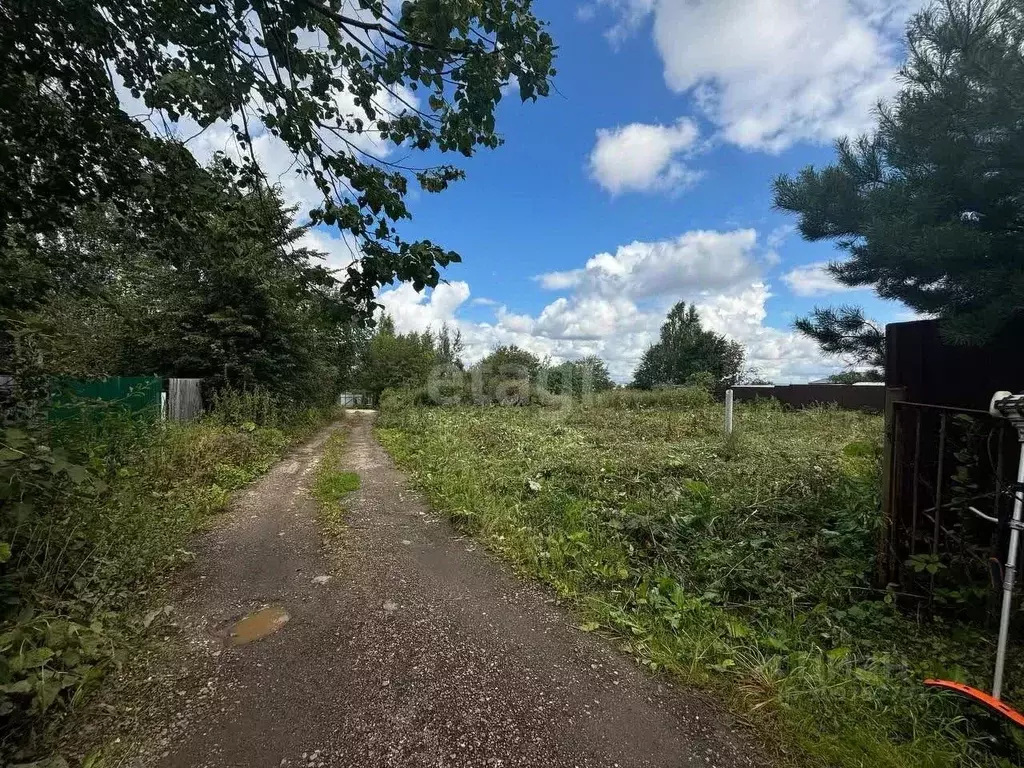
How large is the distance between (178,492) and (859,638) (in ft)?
20.3

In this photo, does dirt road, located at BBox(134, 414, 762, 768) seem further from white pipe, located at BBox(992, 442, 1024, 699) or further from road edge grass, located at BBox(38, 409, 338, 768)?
white pipe, located at BBox(992, 442, 1024, 699)

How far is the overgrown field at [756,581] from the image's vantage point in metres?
1.73

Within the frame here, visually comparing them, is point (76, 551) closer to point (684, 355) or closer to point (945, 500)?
point (945, 500)

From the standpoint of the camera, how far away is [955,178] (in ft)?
A: 6.63

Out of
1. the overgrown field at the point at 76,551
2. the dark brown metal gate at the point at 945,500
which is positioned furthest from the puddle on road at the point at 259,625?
the dark brown metal gate at the point at 945,500

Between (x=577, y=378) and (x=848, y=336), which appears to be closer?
(x=848, y=336)

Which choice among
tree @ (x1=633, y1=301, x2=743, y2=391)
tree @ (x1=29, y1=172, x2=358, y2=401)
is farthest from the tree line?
tree @ (x1=29, y1=172, x2=358, y2=401)

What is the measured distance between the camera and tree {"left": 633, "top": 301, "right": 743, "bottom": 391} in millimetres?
29105

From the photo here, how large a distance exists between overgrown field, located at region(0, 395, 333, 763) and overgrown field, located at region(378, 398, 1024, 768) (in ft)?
7.96

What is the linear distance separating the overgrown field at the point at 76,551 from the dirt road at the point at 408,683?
1.17 ft

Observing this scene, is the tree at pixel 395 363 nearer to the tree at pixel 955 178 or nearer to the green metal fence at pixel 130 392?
the green metal fence at pixel 130 392

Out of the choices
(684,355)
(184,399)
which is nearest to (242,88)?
(184,399)

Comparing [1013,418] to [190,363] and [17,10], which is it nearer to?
[17,10]

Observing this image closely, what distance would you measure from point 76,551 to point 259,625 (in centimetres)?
136
